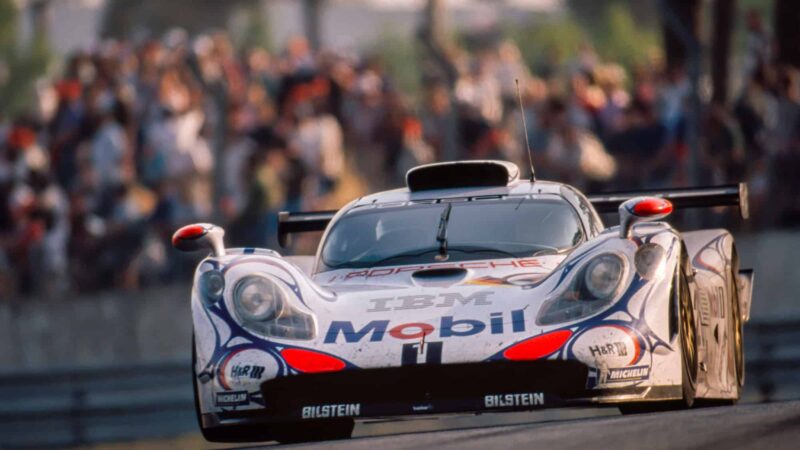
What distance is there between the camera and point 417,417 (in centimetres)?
821

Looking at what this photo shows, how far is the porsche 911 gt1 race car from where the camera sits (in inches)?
322

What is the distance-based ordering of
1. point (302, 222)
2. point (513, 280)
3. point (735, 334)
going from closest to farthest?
point (513, 280)
point (735, 334)
point (302, 222)

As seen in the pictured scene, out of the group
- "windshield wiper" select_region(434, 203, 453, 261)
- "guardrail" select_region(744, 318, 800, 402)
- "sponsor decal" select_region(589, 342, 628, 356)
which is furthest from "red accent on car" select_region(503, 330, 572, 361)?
"guardrail" select_region(744, 318, 800, 402)

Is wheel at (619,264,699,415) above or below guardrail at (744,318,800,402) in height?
above

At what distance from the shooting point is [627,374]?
8.23 metres

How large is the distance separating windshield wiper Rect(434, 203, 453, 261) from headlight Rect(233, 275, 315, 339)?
1.06m

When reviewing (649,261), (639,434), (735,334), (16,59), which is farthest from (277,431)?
(16,59)

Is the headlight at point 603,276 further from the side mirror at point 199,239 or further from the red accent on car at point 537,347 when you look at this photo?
the side mirror at point 199,239

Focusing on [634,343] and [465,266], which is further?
[465,266]

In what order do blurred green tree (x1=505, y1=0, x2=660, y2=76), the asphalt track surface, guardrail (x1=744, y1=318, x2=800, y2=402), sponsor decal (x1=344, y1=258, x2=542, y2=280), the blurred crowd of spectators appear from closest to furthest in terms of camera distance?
the asphalt track surface → sponsor decal (x1=344, y1=258, x2=542, y2=280) → guardrail (x1=744, y1=318, x2=800, y2=402) → the blurred crowd of spectators → blurred green tree (x1=505, y1=0, x2=660, y2=76)

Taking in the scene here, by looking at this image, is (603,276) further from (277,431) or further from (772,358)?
(772,358)

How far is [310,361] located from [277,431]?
82cm

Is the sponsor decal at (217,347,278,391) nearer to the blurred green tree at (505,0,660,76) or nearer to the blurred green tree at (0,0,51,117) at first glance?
the blurred green tree at (505,0,660,76)

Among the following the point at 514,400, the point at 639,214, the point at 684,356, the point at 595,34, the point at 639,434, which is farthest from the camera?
the point at 595,34
